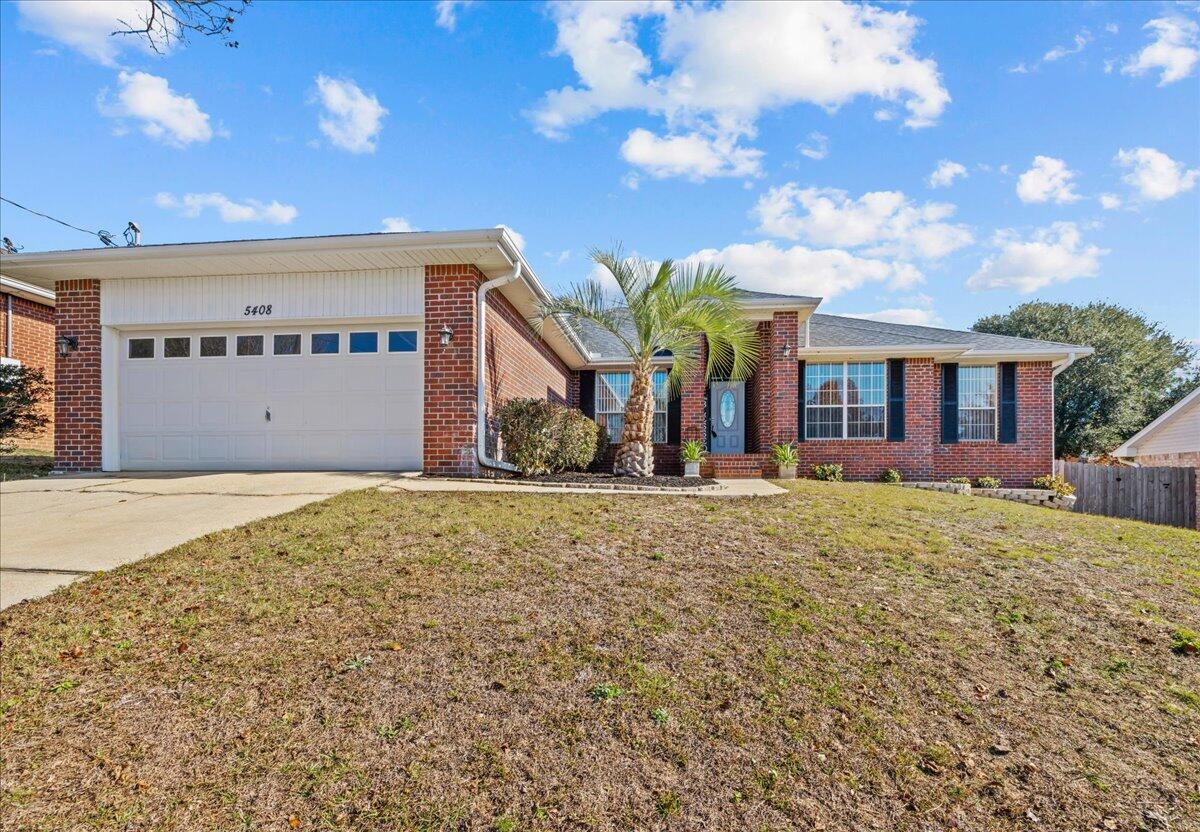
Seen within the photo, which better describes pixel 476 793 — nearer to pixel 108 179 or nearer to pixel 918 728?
pixel 918 728

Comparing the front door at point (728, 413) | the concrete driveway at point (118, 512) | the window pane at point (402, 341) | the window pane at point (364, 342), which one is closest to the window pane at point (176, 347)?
the concrete driveway at point (118, 512)

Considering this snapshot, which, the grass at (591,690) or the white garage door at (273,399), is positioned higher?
the white garage door at (273,399)

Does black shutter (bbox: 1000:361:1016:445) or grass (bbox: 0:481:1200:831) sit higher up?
black shutter (bbox: 1000:361:1016:445)

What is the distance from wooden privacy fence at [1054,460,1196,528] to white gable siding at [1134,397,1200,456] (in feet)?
12.0

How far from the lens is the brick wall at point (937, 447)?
1406 centimetres

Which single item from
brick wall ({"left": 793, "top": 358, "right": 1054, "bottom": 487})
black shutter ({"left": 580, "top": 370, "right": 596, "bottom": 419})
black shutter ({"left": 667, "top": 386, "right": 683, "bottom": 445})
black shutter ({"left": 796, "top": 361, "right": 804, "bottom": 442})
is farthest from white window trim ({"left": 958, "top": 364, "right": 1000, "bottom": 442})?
black shutter ({"left": 580, "top": 370, "right": 596, "bottom": 419})

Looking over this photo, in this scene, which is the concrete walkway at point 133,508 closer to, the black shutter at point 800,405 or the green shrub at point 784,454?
the green shrub at point 784,454

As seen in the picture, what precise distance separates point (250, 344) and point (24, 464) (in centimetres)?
488

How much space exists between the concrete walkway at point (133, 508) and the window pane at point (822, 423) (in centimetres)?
547

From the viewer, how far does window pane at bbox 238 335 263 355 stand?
950cm

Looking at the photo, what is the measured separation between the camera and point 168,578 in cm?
450

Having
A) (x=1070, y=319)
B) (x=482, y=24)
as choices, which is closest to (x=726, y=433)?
(x=482, y=24)

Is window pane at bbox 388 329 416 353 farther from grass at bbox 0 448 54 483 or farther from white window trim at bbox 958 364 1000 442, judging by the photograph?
white window trim at bbox 958 364 1000 442

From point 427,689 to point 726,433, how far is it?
12.5 meters
